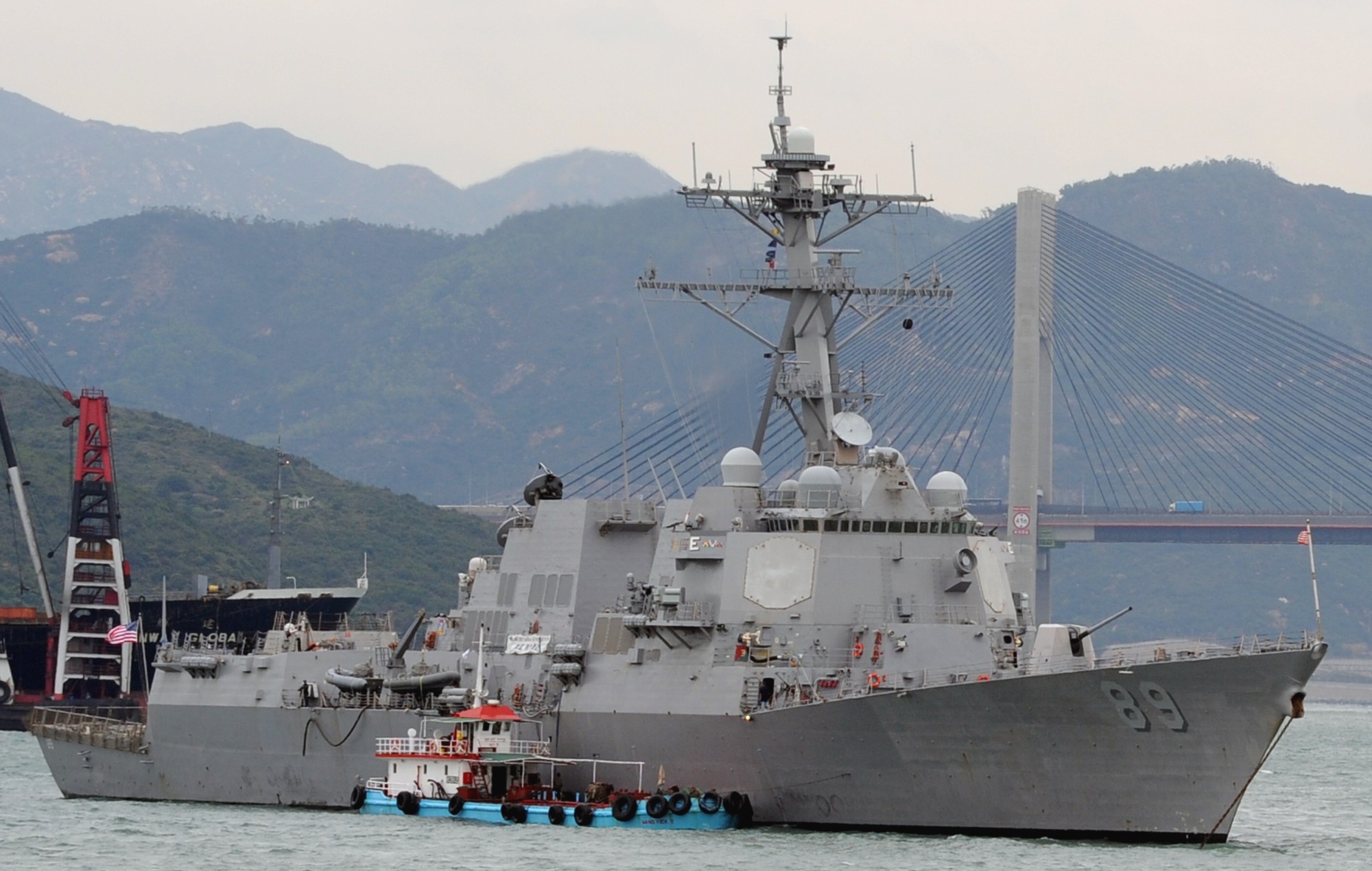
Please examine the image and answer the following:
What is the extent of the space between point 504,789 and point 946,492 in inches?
285

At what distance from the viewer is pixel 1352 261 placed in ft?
572

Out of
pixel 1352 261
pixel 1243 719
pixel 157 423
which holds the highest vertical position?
pixel 1352 261

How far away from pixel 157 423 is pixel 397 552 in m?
17.8

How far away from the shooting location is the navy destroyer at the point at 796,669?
2853 cm

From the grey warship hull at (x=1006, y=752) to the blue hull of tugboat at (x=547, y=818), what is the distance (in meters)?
0.58

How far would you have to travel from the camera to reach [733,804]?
30.5 m

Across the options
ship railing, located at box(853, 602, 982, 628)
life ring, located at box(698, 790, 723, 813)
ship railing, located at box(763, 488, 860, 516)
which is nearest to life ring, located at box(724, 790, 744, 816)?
life ring, located at box(698, 790, 723, 813)

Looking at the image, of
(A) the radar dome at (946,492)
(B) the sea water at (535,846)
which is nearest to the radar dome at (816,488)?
(A) the radar dome at (946,492)

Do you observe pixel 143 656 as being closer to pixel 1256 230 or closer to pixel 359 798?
pixel 359 798

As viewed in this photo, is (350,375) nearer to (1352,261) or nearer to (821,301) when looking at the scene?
(1352,261)

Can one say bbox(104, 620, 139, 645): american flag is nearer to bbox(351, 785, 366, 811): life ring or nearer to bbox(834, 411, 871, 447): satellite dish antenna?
bbox(351, 785, 366, 811): life ring

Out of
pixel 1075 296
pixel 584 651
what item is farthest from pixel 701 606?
pixel 1075 296

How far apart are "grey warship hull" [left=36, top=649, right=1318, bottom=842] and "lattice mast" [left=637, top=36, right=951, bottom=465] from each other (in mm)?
5794

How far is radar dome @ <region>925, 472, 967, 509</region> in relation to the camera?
32500 millimetres
